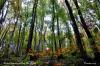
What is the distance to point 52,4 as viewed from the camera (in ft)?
92.2

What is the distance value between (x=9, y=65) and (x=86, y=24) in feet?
20.1

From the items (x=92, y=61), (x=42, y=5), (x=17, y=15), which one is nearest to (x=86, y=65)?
(x=92, y=61)

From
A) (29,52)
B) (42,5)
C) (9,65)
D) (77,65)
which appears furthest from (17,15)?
(77,65)

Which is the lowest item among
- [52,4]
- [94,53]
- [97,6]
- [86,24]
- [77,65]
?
[77,65]

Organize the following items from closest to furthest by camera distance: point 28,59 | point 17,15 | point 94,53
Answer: point 94,53, point 28,59, point 17,15

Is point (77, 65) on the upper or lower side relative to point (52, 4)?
lower

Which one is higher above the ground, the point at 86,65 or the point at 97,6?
the point at 97,6

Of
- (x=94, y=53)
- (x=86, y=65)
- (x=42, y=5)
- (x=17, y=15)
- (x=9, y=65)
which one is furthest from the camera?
(x=42, y=5)

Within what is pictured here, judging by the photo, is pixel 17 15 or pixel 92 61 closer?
pixel 92 61

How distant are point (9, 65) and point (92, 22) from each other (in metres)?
6.59

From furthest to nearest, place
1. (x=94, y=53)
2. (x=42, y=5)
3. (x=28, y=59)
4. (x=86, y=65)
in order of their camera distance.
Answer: (x=42, y=5)
(x=28, y=59)
(x=94, y=53)
(x=86, y=65)

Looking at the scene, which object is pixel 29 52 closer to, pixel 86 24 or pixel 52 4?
pixel 86 24

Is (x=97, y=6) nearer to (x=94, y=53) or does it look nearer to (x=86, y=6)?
(x=86, y=6)

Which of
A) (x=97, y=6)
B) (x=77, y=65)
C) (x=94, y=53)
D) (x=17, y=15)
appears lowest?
(x=77, y=65)
